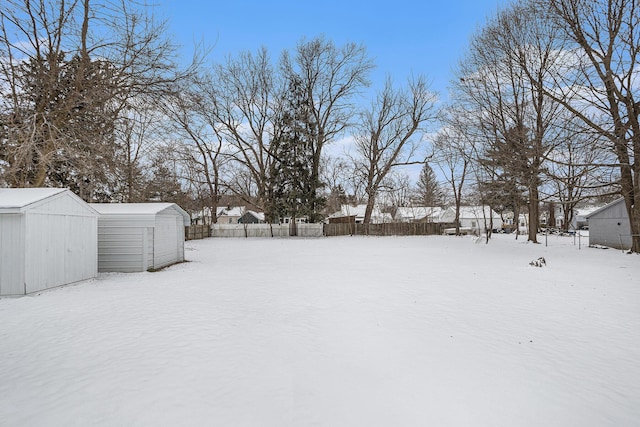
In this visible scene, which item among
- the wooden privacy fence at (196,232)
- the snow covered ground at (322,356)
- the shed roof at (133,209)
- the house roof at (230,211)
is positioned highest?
the house roof at (230,211)

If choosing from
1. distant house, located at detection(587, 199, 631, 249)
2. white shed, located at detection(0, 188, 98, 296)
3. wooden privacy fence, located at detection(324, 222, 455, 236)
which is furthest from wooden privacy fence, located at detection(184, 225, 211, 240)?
distant house, located at detection(587, 199, 631, 249)

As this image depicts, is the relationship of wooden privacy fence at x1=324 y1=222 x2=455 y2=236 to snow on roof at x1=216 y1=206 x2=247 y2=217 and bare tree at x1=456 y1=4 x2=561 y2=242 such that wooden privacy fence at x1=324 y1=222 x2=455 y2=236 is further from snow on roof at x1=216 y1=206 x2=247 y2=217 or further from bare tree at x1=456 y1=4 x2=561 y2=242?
snow on roof at x1=216 y1=206 x2=247 y2=217

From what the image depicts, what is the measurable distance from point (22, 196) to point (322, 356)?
7441 millimetres

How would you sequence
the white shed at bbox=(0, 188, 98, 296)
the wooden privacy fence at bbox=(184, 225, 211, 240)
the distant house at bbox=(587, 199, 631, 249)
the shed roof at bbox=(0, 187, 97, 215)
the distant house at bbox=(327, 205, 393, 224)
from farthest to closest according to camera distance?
the distant house at bbox=(327, 205, 393, 224) < the wooden privacy fence at bbox=(184, 225, 211, 240) < the distant house at bbox=(587, 199, 631, 249) < the white shed at bbox=(0, 188, 98, 296) < the shed roof at bbox=(0, 187, 97, 215)

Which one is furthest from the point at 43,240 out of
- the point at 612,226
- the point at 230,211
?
the point at 230,211

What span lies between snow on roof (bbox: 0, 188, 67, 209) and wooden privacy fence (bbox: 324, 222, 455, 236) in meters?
23.7

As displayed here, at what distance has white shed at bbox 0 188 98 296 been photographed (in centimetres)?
698

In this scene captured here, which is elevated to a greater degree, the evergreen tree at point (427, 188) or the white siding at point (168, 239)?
the evergreen tree at point (427, 188)

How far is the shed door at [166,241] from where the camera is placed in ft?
36.5

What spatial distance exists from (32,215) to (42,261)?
101cm

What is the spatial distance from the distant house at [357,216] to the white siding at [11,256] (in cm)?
3019

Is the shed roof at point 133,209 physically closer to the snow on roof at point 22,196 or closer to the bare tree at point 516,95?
the snow on roof at point 22,196

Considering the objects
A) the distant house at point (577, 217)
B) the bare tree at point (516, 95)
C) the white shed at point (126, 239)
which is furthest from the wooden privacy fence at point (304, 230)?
the distant house at point (577, 217)

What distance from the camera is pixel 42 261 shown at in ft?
24.7
